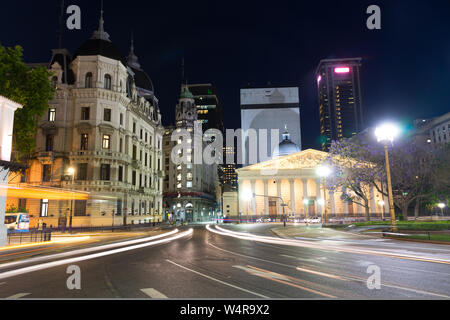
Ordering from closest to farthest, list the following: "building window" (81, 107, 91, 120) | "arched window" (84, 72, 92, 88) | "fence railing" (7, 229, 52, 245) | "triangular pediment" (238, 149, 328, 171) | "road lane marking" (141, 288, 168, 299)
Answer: "road lane marking" (141, 288, 168, 299) < "fence railing" (7, 229, 52, 245) < "building window" (81, 107, 91, 120) < "arched window" (84, 72, 92, 88) < "triangular pediment" (238, 149, 328, 171)

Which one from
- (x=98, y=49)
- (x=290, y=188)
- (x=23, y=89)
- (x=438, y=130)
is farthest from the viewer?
(x=438, y=130)

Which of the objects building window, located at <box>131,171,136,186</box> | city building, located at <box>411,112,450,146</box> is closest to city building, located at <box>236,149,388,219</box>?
building window, located at <box>131,171,136,186</box>

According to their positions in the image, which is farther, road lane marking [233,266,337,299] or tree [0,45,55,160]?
tree [0,45,55,160]

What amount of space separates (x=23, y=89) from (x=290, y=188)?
76.7 meters

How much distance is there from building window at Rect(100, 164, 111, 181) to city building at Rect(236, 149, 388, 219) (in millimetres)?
49433

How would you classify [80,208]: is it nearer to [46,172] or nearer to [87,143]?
[46,172]

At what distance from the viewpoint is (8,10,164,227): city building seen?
43.7m

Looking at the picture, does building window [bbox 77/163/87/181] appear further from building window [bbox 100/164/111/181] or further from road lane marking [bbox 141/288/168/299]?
road lane marking [bbox 141/288/168/299]

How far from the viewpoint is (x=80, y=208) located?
Result: 43.9 m

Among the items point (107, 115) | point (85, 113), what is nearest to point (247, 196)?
point (107, 115)

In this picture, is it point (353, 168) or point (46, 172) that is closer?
point (353, 168)

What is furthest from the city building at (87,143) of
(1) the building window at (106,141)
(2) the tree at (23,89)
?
(2) the tree at (23,89)

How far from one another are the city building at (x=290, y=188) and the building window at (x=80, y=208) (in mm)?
52172
